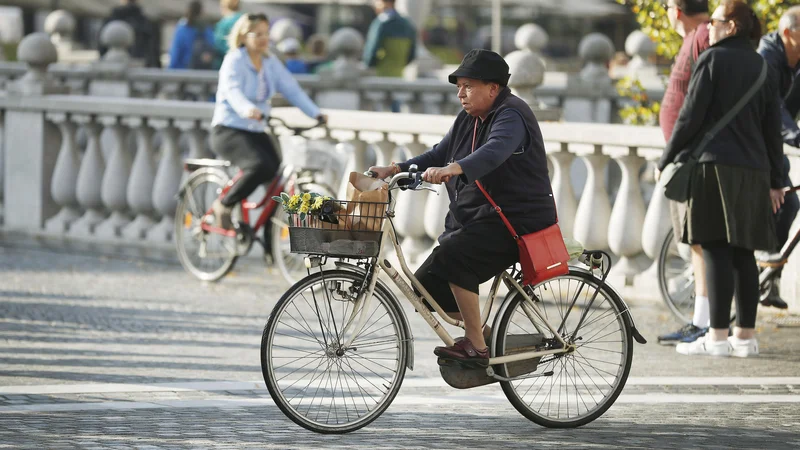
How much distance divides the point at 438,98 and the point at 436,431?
13.7 m

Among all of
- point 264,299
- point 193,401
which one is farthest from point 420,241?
point 193,401

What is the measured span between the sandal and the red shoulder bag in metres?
0.36

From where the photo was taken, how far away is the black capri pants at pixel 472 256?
661 centimetres

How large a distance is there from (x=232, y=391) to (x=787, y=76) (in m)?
3.73

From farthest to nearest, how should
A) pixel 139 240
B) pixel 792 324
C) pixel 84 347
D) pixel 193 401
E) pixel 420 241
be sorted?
pixel 139 240, pixel 420 241, pixel 792 324, pixel 84 347, pixel 193 401

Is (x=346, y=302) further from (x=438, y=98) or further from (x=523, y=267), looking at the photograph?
(x=438, y=98)

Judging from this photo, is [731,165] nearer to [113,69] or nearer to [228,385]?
[228,385]

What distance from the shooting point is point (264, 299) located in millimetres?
10766

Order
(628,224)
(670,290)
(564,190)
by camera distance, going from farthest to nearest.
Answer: (564,190) < (628,224) < (670,290)

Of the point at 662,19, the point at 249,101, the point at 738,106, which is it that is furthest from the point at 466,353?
the point at 662,19

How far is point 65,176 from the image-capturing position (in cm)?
1351

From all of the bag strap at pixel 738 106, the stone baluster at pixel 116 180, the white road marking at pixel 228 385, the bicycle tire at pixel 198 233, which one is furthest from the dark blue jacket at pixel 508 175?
the stone baluster at pixel 116 180

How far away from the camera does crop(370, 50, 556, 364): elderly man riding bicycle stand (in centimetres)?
654

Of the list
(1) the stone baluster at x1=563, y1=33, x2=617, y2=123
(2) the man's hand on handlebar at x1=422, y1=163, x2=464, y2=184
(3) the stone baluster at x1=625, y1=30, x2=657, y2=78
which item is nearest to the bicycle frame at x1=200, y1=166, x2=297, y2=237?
(2) the man's hand on handlebar at x1=422, y1=163, x2=464, y2=184
